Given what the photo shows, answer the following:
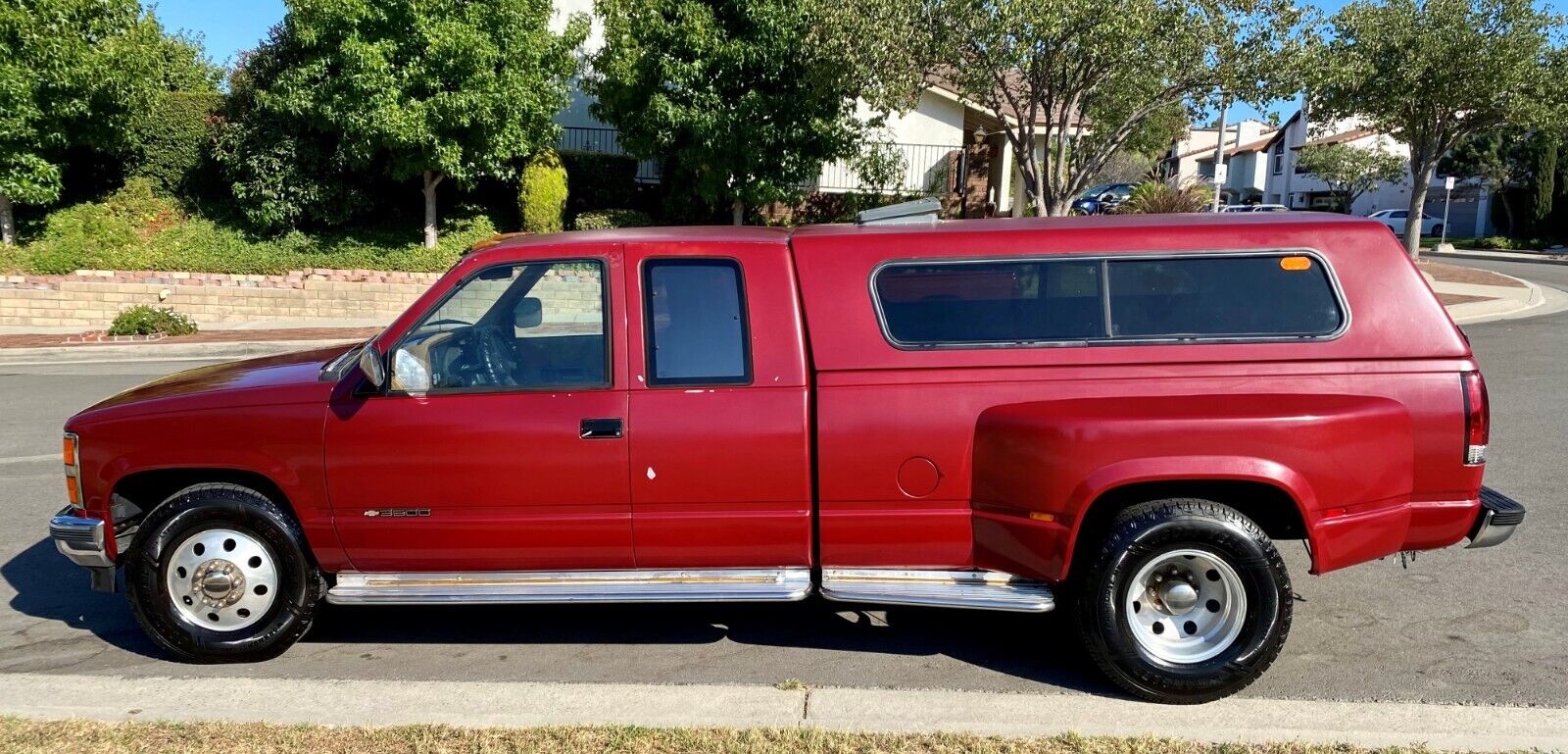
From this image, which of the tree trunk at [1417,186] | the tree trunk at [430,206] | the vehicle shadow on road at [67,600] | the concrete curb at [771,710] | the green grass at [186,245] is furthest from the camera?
A: the tree trunk at [1417,186]

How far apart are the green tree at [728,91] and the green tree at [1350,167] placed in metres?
42.9

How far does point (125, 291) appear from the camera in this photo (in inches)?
722

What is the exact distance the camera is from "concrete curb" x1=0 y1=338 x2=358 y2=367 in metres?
14.6

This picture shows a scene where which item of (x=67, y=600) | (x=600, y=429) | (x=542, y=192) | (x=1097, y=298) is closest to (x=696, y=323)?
(x=600, y=429)

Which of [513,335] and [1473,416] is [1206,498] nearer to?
[1473,416]

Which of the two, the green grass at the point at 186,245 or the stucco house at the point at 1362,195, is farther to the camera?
the stucco house at the point at 1362,195

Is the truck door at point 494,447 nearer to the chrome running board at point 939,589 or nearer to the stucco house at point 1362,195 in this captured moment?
the chrome running board at point 939,589

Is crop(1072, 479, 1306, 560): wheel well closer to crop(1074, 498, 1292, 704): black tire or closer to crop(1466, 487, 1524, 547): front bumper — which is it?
crop(1074, 498, 1292, 704): black tire

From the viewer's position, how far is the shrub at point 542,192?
1945 centimetres

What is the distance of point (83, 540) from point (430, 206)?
1594 centimetres

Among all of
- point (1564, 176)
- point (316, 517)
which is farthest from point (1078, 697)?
point (1564, 176)

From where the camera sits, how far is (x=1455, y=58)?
20.7 m

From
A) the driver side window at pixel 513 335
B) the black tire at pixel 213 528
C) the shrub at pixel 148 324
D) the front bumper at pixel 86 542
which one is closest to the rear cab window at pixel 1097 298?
the driver side window at pixel 513 335

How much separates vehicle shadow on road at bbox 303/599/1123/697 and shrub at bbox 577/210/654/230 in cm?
1521
